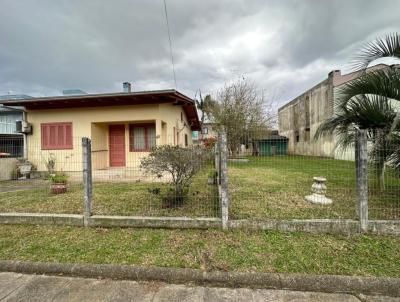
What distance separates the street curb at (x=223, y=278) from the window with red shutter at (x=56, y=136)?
28.0 feet

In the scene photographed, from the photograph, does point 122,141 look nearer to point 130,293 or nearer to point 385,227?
point 130,293

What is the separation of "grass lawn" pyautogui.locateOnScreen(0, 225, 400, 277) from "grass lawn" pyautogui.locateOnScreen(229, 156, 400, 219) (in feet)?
2.35

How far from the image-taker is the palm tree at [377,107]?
14.8 ft

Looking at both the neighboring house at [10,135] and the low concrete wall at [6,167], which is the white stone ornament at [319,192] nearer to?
the neighboring house at [10,135]

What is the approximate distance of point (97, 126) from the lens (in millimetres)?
11148

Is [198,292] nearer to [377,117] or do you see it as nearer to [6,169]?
[377,117]

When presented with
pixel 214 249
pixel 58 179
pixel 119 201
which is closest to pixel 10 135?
pixel 58 179

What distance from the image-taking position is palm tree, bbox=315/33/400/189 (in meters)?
4.50

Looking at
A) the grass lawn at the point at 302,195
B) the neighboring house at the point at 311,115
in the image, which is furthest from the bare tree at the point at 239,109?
the grass lawn at the point at 302,195

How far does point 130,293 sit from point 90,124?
9439mm

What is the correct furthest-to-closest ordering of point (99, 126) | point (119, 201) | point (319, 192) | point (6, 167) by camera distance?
point (99, 126) < point (6, 167) < point (119, 201) < point (319, 192)

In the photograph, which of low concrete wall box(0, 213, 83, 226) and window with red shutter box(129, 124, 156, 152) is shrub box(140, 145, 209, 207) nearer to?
low concrete wall box(0, 213, 83, 226)

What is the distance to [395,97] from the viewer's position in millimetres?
4879

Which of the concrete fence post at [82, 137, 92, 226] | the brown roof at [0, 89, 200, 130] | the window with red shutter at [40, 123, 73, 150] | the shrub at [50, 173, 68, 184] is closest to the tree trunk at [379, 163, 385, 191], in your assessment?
the concrete fence post at [82, 137, 92, 226]
